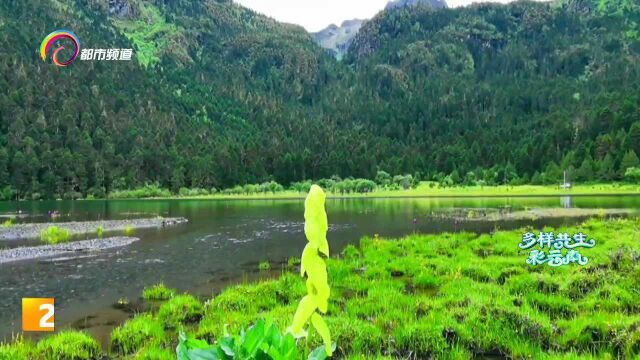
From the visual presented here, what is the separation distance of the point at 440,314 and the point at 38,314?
14.3m

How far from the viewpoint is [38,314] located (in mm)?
16328

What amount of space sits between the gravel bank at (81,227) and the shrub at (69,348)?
114 feet

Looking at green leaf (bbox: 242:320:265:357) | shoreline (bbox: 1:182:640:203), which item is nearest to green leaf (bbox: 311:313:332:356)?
green leaf (bbox: 242:320:265:357)

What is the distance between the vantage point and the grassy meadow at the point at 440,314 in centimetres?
934

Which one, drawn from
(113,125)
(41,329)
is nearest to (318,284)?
(41,329)

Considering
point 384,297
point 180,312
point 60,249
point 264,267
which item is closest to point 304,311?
point 384,297

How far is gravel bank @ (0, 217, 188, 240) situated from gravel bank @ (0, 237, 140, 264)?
26.7 feet

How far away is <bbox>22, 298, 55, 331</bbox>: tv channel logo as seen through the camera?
579 inches

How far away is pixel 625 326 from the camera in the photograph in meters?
9.07

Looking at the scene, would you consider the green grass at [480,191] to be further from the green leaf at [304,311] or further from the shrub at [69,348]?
the green leaf at [304,311]

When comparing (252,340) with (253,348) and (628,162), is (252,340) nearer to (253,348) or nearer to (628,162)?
(253,348)

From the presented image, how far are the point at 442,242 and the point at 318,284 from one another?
25.1m

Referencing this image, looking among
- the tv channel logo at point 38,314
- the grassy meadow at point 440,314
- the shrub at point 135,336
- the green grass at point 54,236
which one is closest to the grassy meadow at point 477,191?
the green grass at point 54,236

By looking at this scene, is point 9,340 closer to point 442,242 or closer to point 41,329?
point 41,329
